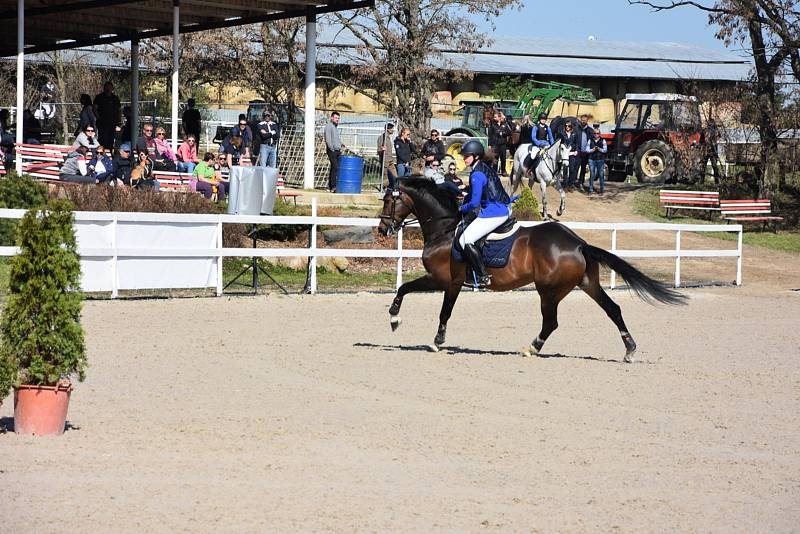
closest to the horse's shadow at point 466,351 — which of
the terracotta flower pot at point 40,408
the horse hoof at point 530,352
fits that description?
the horse hoof at point 530,352

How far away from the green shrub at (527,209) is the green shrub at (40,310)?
58.7 ft

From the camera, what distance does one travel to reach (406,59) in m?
39.2

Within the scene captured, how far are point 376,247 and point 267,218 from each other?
A: 4451 millimetres

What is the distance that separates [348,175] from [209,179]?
5231 mm

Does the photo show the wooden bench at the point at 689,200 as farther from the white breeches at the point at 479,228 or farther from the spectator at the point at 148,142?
the white breeches at the point at 479,228

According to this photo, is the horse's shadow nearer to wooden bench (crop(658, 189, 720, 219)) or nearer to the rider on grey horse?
the rider on grey horse

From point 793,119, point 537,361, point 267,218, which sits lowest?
point 537,361

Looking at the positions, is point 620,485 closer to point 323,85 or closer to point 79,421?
point 79,421

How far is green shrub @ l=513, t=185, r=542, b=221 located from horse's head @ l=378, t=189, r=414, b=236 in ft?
38.5

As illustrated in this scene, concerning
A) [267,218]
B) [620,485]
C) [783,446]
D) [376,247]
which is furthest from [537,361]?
[376,247]

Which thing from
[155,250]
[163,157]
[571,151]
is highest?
[571,151]

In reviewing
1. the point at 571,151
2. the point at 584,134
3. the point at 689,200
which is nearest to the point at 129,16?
the point at 571,151

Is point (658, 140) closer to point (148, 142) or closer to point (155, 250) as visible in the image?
point (148, 142)

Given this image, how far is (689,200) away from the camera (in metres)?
33.4
